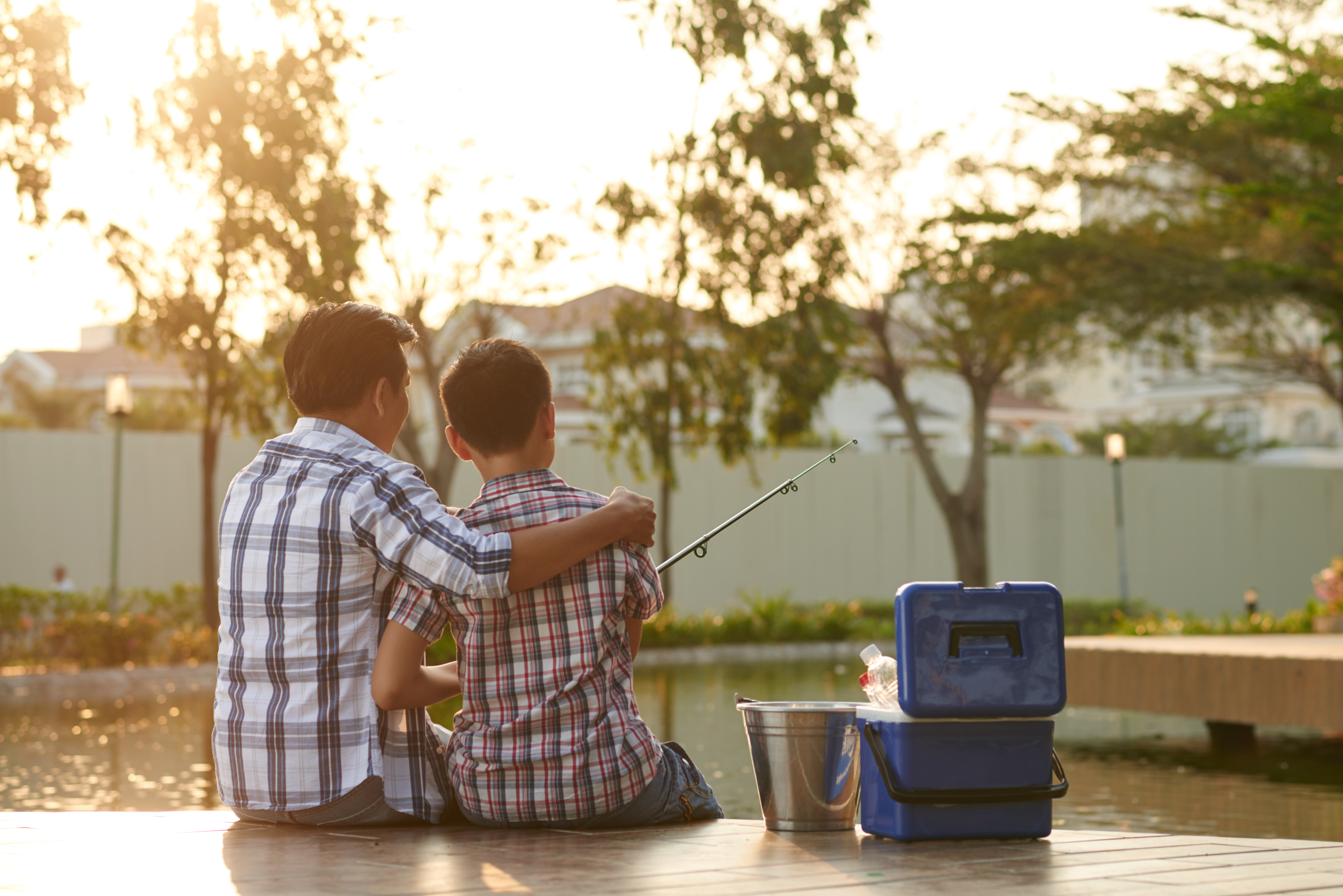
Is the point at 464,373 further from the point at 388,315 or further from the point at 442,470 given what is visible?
the point at 442,470

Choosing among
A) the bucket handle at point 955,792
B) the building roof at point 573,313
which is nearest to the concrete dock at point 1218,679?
the bucket handle at point 955,792

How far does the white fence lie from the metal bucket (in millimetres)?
15294

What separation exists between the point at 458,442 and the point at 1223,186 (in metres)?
13.4

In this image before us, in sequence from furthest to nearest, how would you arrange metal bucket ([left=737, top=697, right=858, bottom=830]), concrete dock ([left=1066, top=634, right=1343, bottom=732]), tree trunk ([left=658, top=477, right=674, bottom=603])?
tree trunk ([left=658, top=477, right=674, bottom=603]) → concrete dock ([left=1066, top=634, right=1343, bottom=732]) → metal bucket ([left=737, top=697, right=858, bottom=830])

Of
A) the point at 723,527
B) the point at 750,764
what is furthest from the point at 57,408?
the point at 723,527

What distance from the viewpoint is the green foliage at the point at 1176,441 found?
43.5 m

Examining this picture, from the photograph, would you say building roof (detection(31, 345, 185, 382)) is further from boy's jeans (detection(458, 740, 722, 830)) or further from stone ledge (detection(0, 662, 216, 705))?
boy's jeans (detection(458, 740, 722, 830))

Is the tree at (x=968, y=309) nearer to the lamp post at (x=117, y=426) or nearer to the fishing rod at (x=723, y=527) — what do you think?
the lamp post at (x=117, y=426)

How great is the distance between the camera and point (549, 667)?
3363 mm

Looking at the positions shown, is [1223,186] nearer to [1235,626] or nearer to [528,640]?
[1235,626]

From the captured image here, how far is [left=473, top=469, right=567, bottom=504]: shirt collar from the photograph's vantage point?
11.2 feet

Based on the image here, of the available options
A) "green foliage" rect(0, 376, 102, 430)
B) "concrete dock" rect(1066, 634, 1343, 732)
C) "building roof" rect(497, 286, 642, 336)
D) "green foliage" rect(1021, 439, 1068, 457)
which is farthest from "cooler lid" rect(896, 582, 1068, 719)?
"green foliage" rect(0, 376, 102, 430)

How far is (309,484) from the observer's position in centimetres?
331

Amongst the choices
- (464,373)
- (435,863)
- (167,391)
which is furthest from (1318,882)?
(167,391)
